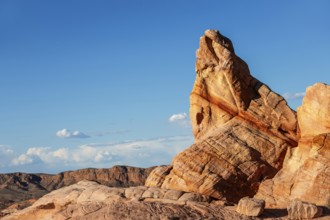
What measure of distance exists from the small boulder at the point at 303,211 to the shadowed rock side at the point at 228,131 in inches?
188

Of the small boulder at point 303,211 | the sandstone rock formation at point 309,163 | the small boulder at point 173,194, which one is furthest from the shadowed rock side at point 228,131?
the small boulder at point 303,211

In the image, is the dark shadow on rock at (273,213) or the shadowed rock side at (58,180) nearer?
the dark shadow on rock at (273,213)

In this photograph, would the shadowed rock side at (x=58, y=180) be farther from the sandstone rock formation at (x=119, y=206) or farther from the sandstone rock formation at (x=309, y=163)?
the sandstone rock formation at (x=309, y=163)

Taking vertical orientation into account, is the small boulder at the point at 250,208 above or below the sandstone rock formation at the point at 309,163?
below

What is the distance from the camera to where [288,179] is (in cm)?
3073

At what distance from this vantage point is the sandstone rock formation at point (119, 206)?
26.8 metres

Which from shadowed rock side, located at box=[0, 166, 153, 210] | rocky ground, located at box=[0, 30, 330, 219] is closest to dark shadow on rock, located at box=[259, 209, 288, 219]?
rocky ground, located at box=[0, 30, 330, 219]

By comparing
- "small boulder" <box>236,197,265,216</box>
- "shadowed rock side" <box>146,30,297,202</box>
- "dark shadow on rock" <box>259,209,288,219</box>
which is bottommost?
"dark shadow on rock" <box>259,209,288,219</box>

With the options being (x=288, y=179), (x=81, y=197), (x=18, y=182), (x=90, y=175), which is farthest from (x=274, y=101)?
(x=18, y=182)

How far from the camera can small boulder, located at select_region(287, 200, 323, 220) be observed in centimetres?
2686

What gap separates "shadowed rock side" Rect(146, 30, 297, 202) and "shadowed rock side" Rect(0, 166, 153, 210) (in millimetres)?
92043

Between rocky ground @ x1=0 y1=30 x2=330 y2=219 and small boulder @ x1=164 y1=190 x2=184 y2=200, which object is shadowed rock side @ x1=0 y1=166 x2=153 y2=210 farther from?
small boulder @ x1=164 y1=190 x2=184 y2=200

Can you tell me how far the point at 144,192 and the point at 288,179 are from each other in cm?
811

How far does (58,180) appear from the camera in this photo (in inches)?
5822
